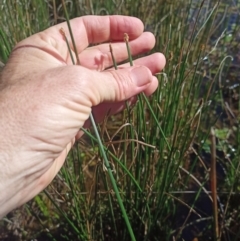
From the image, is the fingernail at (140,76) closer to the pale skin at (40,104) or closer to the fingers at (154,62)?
the pale skin at (40,104)

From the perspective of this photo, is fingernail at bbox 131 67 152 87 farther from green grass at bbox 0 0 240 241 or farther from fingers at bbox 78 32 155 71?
fingers at bbox 78 32 155 71

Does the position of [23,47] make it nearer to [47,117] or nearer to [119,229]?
[47,117]

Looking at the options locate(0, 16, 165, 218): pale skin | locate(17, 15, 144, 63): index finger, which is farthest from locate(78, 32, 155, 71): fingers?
locate(0, 16, 165, 218): pale skin

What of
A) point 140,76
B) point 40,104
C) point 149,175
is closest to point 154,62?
point 140,76

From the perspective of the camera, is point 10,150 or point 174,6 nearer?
point 10,150

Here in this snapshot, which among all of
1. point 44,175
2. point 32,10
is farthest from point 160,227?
point 32,10

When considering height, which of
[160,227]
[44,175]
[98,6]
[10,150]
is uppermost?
[10,150]
